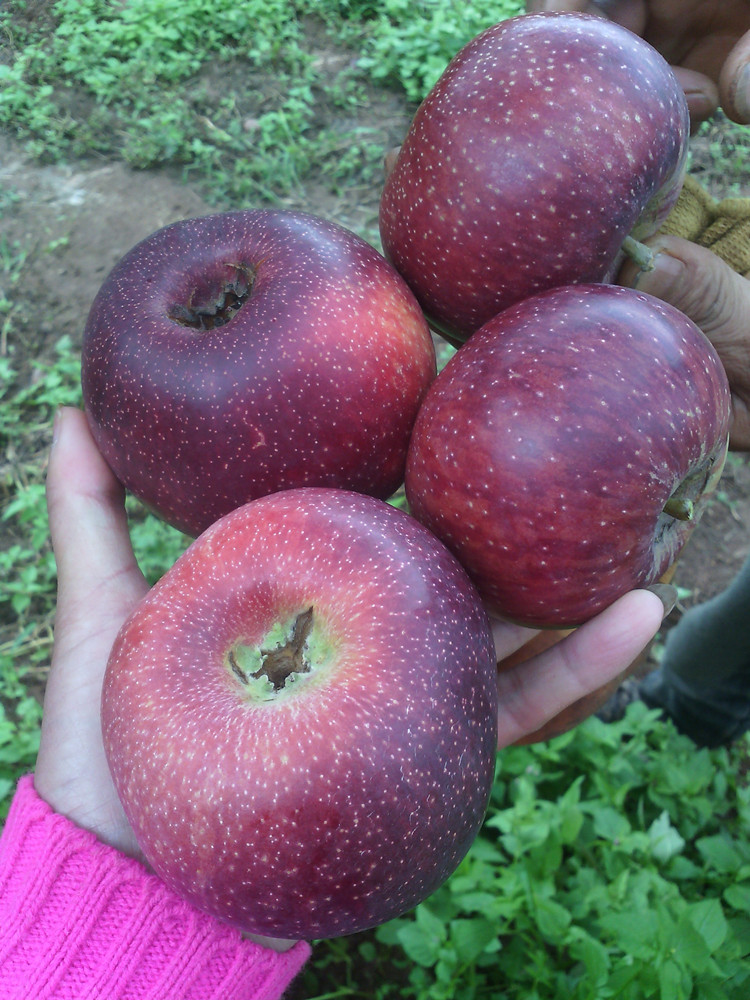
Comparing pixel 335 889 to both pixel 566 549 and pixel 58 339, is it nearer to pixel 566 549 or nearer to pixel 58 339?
pixel 566 549

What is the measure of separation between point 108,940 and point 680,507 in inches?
43.2

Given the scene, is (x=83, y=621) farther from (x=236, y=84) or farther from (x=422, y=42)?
(x=422, y=42)

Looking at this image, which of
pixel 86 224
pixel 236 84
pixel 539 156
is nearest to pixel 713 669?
pixel 539 156

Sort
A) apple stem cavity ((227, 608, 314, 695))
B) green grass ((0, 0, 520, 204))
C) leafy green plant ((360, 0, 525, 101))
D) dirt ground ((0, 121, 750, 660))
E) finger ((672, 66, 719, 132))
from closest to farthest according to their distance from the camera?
apple stem cavity ((227, 608, 314, 695)), finger ((672, 66, 719, 132)), dirt ground ((0, 121, 750, 660)), green grass ((0, 0, 520, 204)), leafy green plant ((360, 0, 525, 101))

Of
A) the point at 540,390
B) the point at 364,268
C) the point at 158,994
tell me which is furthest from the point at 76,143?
the point at 158,994

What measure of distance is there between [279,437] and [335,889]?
0.66 meters

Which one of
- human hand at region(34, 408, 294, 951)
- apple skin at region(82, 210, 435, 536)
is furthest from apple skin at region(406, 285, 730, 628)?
human hand at region(34, 408, 294, 951)

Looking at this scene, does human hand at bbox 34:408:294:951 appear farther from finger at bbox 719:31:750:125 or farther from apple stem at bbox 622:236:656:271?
finger at bbox 719:31:750:125

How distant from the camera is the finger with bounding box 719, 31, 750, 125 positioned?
154cm

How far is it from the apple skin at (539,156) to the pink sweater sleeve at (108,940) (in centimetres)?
113

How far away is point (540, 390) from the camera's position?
1156 millimetres

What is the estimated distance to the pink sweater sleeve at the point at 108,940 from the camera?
1.23 meters

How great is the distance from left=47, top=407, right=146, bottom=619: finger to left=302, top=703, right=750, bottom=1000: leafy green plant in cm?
96

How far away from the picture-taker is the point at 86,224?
3.46 metres
